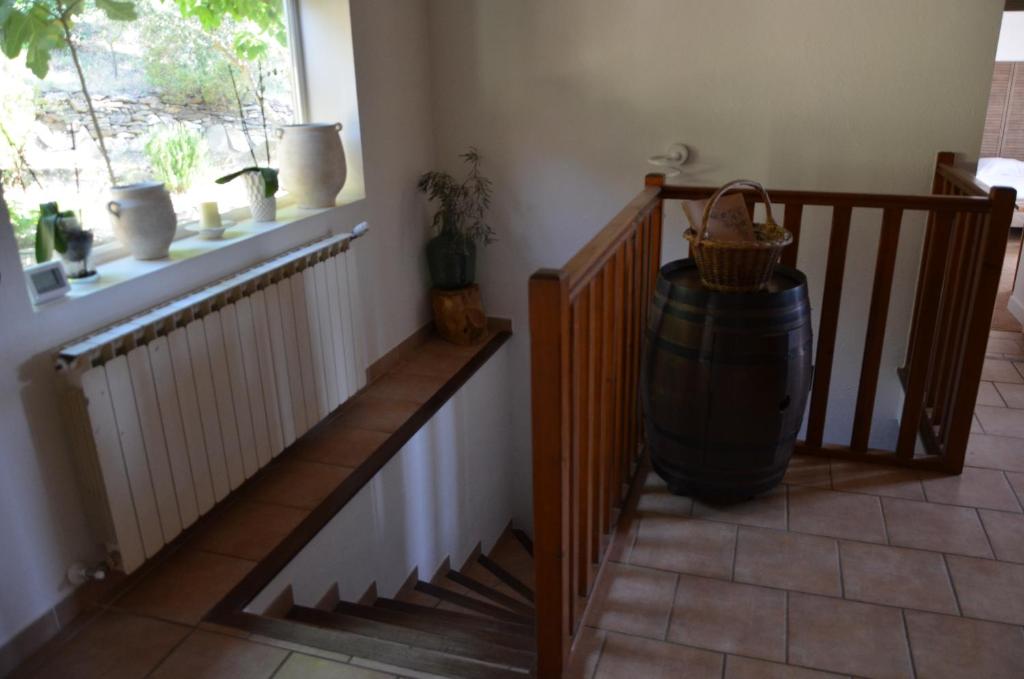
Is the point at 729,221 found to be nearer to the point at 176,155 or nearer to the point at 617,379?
the point at 617,379

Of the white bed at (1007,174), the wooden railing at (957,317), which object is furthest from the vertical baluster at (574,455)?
the white bed at (1007,174)

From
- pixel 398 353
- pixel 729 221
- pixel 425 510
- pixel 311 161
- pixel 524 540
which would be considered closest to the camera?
pixel 729 221

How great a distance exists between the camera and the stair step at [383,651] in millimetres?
1850

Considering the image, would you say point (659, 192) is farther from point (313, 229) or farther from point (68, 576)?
point (68, 576)

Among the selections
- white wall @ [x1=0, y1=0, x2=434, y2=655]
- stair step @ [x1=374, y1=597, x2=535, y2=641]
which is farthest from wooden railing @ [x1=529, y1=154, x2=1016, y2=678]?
white wall @ [x1=0, y1=0, x2=434, y2=655]

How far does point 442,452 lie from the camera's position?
3383 mm

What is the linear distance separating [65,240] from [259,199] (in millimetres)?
809

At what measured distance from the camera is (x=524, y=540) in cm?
427

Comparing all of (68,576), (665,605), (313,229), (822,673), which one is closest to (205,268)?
(313,229)

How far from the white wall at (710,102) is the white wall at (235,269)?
1.13ft

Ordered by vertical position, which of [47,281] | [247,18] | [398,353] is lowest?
[398,353]

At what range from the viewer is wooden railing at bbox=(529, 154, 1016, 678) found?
1.61 meters

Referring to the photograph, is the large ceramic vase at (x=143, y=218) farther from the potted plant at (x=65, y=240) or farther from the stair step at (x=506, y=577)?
the stair step at (x=506, y=577)

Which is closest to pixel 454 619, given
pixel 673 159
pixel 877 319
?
pixel 877 319
